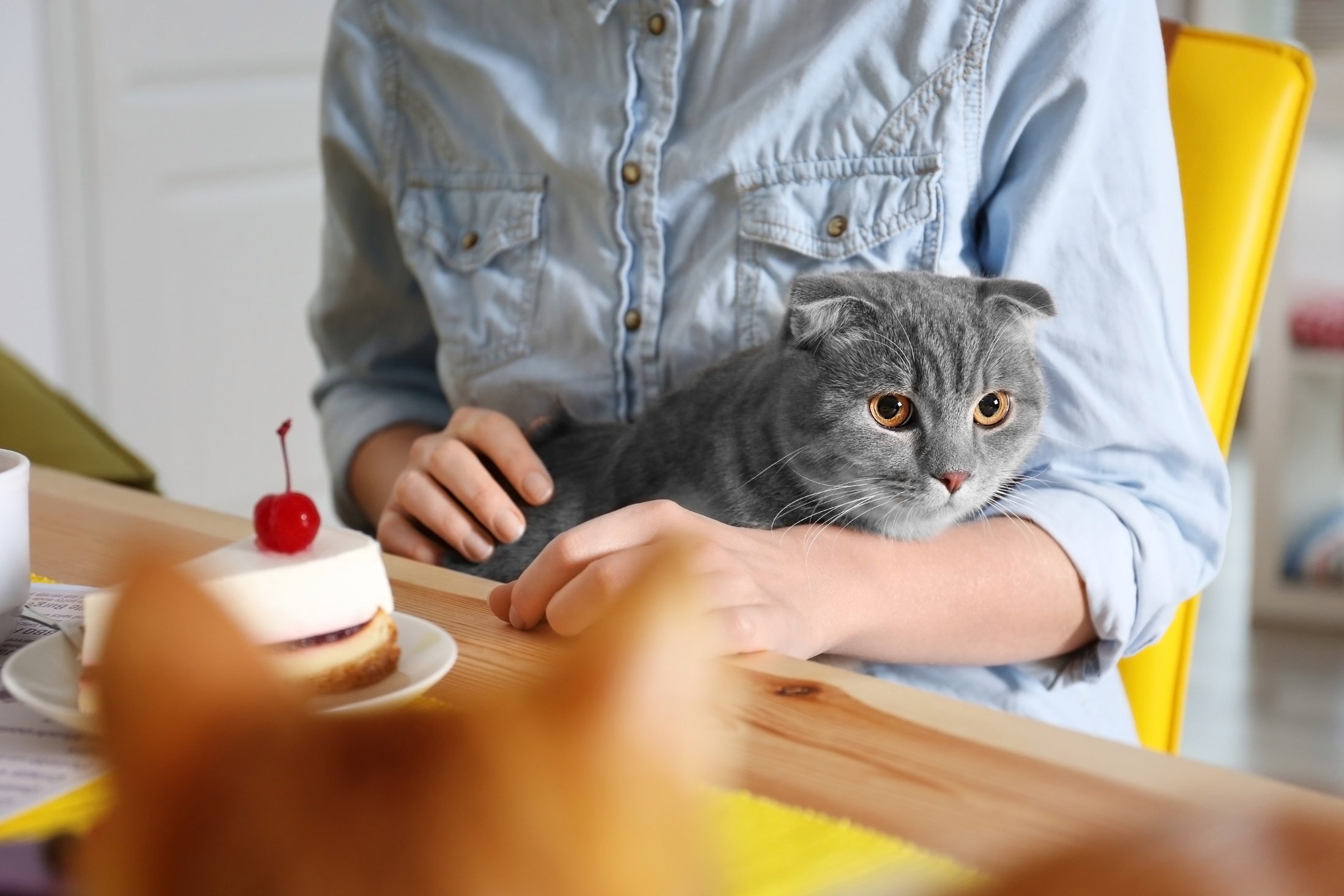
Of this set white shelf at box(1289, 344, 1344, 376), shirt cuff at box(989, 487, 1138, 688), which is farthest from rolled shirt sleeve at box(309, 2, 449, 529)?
white shelf at box(1289, 344, 1344, 376)

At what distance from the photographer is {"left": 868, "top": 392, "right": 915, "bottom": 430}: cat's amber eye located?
2.64ft

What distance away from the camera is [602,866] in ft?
0.56

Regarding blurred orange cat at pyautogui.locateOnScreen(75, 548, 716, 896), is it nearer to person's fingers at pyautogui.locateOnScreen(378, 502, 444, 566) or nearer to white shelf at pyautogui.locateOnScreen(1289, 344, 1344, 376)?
person's fingers at pyautogui.locateOnScreen(378, 502, 444, 566)

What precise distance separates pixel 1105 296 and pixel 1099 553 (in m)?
0.16

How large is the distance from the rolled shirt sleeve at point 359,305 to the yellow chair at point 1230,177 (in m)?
0.64

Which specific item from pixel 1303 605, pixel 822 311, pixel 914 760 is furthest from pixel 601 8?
pixel 1303 605

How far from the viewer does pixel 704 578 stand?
0.57m

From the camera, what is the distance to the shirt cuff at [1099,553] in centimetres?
81

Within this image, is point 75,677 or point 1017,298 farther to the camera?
point 1017,298

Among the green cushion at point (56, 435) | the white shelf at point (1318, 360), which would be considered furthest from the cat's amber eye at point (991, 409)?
the white shelf at point (1318, 360)

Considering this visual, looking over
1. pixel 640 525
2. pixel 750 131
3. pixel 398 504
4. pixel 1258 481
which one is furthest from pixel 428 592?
pixel 1258 481

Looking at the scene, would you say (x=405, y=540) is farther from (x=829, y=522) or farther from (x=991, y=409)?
(x=991, y=409)

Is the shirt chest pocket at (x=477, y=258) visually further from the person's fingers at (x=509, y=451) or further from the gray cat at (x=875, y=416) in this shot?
the gray cat at (x=875, y=416)

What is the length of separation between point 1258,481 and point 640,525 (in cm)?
232
